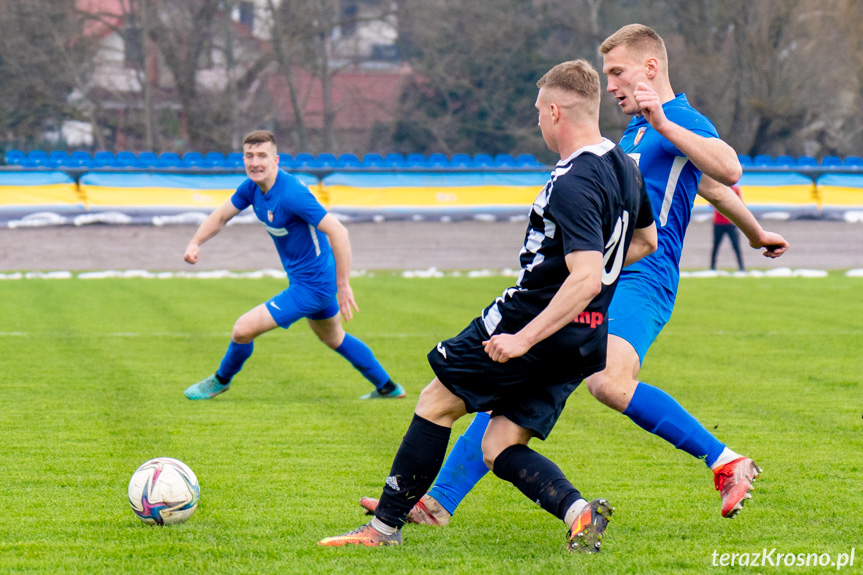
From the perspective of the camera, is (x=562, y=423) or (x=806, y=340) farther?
(x=806, y=340)

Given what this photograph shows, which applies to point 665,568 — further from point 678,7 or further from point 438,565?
point 678,7

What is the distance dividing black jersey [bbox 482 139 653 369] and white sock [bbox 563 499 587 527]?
0.48 meters

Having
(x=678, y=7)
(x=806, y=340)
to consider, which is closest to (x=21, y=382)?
(x=806, y=340)

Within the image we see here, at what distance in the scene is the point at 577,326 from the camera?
3.44 m

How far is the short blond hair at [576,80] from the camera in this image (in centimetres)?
333

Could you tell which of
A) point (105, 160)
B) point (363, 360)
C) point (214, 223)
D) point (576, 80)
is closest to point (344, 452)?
point (363, 360)

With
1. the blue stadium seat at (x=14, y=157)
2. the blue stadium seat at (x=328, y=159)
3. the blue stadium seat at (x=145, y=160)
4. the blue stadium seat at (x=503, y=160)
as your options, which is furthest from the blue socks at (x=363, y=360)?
the blue stadium seat at (x=503, y=160)

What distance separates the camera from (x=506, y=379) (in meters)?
3.48

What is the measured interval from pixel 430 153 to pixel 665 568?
3116 cm

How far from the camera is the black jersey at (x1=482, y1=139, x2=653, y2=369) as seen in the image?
3260 mm

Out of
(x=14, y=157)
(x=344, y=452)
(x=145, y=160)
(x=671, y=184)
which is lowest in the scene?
(x=14, y=157)

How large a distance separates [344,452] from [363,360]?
1680 mm

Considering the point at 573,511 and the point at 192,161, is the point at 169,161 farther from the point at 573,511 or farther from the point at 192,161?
the point at 573,511

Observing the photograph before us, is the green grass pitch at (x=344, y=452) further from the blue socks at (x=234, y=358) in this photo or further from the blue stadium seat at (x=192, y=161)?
the blue stadium seat at (x=192, y=161)
